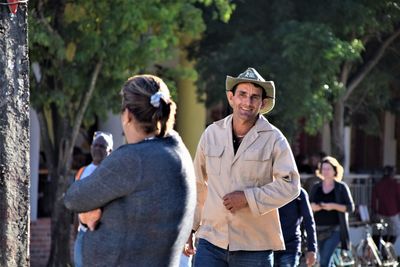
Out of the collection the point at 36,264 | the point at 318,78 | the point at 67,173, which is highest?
the point at 318,78

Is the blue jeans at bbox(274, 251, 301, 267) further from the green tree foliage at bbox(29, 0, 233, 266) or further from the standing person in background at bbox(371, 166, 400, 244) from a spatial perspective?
the standing person in background at bbox(371, 166, 400, 244)

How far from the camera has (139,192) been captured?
4.54 m

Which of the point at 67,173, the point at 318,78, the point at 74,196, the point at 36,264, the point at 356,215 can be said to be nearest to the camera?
the point at 74,196

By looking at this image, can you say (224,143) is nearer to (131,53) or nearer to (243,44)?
(131,53)

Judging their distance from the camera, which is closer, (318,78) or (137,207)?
(137,207)

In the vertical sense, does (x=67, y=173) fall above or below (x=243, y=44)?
below

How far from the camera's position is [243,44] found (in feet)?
53.8

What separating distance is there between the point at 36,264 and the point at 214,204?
35.1 ft

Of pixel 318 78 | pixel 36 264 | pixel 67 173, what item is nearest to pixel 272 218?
pixel 67 173

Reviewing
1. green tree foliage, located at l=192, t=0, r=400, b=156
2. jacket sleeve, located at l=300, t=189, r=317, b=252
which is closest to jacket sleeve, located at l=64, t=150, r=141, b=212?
jacket sleeve, located at l=300, t=189, r=317, b=252

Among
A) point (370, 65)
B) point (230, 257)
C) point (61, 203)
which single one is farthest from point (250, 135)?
point (370, 65)

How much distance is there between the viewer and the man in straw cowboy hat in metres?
6.79

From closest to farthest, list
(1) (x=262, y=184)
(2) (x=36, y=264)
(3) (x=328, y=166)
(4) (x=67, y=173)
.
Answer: (1) (x=262, y=184) < (3) (x=328, y=166) < (4) (x=67, y=173) < (2) (x=36, y=264)

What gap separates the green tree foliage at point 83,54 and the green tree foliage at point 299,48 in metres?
1.80
